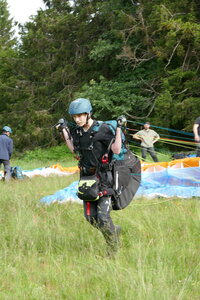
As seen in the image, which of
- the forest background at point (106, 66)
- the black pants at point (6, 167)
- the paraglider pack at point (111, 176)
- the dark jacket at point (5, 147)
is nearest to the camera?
the paraglider pack at point (111, 176)

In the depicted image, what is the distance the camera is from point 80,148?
155 inches

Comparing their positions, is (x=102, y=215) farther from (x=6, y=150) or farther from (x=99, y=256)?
(x=6, y=150)

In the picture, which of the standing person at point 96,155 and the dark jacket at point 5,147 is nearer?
the standing person at point 96,155

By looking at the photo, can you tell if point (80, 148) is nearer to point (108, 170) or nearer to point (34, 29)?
point (108, 170)

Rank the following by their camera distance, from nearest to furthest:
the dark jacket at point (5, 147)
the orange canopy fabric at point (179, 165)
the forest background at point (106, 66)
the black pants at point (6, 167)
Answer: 1. the orange canopy fabric at point (179, 165)
2. the dark jacket at point (5, 147)
3. the black pants at point (6, 167)
4. the forest background at point (106, 66)

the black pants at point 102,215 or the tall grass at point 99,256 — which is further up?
the black pants at point 102,215

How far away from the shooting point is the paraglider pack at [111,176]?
3.80 metres

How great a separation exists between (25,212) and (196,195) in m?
2.71

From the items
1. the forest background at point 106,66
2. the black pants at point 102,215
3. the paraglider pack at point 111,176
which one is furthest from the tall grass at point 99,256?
the forest background at point 106,66

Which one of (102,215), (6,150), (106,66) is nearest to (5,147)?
(6,150)

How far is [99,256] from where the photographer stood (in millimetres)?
3551

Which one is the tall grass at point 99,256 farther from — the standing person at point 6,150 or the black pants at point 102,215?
the standing person at point 6,150

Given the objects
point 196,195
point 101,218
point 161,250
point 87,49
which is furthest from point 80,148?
point 87,49

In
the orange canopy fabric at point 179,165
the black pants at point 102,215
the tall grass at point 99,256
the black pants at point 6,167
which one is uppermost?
the black pants at point 102,215
